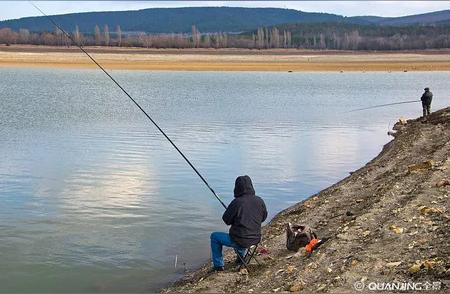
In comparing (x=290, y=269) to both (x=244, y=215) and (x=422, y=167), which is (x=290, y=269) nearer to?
(x=244, y=215)

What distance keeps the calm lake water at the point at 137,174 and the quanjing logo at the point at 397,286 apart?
112 inches

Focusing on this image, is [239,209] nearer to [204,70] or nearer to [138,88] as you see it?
[138,88]

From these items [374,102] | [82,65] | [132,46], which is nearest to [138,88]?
[374,102]

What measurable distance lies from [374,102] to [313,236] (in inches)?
1155

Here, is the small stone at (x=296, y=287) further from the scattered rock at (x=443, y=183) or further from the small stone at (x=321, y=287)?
the scattered rock at (x=443, y=183)

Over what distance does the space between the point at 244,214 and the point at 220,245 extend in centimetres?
68

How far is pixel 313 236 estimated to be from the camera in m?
8.01

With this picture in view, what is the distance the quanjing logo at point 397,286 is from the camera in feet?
19.2

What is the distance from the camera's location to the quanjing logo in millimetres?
5867

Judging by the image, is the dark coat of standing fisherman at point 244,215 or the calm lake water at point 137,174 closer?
the dark coat of standing fisherman at point 244,215

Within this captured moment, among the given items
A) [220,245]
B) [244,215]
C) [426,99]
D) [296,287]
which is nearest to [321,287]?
[296,287]

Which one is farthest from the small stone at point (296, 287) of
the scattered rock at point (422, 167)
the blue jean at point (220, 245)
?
the scattered rock at point (422, 167)

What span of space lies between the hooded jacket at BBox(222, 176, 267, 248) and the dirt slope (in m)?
0.44

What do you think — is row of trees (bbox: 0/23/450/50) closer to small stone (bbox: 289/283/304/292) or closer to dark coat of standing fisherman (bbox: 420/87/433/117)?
dark coat of standing fisherman (bbox: 420/87/433/117)
